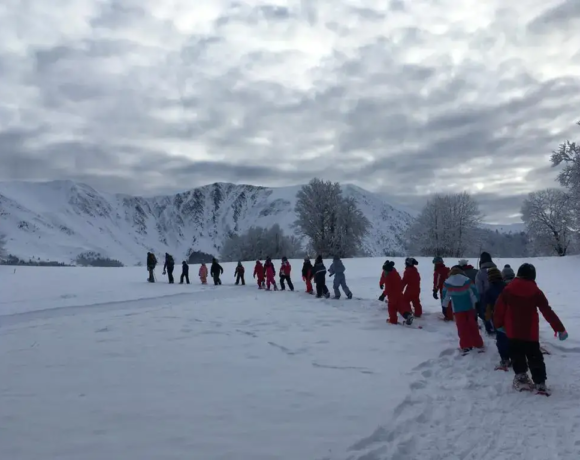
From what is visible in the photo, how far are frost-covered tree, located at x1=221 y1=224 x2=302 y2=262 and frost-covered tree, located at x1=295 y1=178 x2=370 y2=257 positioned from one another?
21.2 m

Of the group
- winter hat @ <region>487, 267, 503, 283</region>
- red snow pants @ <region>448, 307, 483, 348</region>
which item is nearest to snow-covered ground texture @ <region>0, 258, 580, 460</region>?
red snow pants @ <region>448, 307, 483, 348</region>

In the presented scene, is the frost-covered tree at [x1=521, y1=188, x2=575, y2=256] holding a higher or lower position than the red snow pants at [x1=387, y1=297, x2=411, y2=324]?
higher

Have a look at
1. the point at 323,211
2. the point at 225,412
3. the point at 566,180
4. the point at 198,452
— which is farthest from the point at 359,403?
the point at 323,211

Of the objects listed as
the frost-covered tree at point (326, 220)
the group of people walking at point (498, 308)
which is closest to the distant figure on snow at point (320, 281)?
the group of people walking at point (498, 308)

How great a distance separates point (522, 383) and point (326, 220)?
162 feet

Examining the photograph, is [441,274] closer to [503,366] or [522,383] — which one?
[503,366]

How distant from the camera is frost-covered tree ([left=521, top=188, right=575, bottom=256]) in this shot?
5216 centimetres

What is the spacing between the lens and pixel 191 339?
10.0 m

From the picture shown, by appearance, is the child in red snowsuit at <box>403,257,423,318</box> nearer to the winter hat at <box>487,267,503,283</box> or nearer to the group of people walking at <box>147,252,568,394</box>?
the group of people walking at <box>147,252,568,394</box>

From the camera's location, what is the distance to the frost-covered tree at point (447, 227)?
58.8 metres

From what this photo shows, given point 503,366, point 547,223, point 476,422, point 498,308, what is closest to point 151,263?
point 503,366

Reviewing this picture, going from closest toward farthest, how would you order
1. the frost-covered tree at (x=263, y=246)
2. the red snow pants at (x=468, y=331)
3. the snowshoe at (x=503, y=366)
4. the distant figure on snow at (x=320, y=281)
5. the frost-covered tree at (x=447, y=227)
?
the snowshoe at (x=503, y=366) → the red snow pants at (x=468, y=331) → the distant figure on snow at (x=320, y=281) → the frost-covered tree at (x=447, y=227) → the frost-covered tree at (x=263, y=246)

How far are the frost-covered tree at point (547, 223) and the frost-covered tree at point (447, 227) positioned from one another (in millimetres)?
6644

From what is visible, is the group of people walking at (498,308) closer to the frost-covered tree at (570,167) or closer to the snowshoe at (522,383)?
the snowshoe at (522,383)
